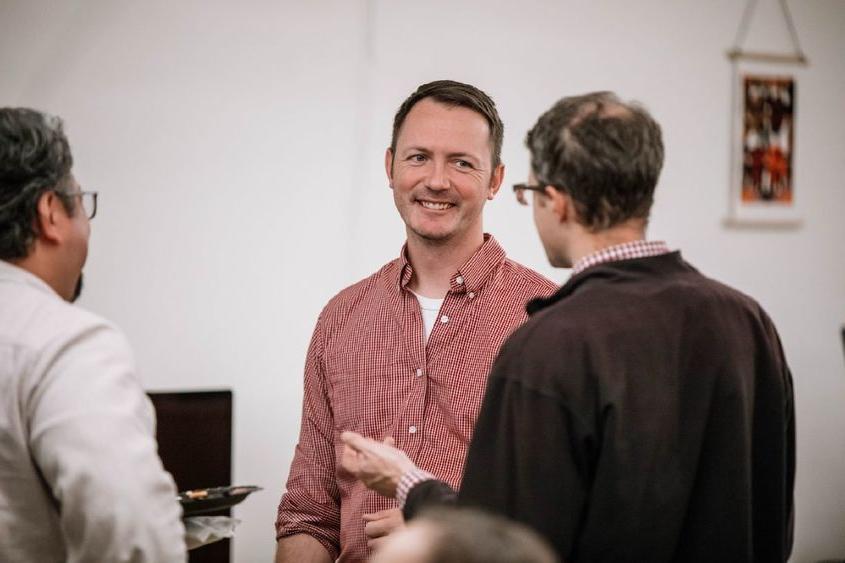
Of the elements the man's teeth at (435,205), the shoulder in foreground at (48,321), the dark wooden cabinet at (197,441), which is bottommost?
the dark wooden cabinet at (197,441)

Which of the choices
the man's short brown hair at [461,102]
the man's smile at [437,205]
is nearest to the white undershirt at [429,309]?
the man's smile at [437,205]

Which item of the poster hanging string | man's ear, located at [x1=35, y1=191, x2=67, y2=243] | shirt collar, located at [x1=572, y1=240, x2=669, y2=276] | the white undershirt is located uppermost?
the poster hanging string

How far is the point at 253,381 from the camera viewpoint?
3.34 m

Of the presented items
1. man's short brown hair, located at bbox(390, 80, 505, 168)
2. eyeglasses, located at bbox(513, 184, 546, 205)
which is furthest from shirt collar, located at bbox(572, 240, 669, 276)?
man's short brown hair, located at bbox(390, 80, 505, 168)

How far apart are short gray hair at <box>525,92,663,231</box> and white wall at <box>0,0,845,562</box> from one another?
2003 millimetres

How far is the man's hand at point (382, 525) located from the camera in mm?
1954

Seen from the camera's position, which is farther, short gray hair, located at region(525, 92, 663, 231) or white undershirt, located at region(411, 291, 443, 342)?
white undershirt, located at region(411, 291, 443, 342)

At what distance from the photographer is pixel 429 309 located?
229 centimetres

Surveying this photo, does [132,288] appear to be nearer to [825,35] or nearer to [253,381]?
[253,381]

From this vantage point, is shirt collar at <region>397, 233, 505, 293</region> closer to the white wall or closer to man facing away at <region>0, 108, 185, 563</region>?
man facing away at <region>0, 108, 185, 563</region>

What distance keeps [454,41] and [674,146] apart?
1.03m

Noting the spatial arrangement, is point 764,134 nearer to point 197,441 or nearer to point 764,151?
point 764,151

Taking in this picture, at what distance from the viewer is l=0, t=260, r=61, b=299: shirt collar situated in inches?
58.3

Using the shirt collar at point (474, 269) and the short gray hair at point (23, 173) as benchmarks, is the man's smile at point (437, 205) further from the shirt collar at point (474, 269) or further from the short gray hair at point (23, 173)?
the short gray hair at point (23, 173)
